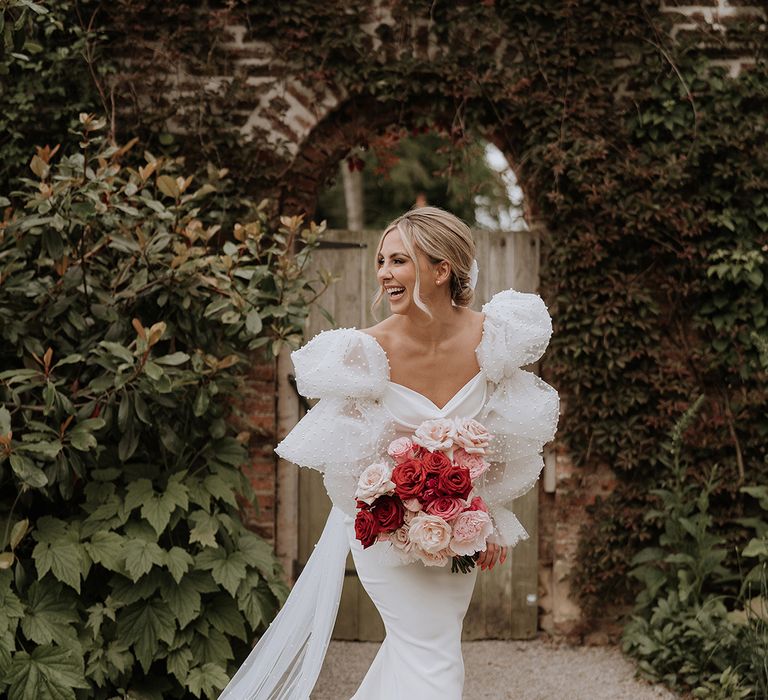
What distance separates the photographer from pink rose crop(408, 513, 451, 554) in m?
2.62

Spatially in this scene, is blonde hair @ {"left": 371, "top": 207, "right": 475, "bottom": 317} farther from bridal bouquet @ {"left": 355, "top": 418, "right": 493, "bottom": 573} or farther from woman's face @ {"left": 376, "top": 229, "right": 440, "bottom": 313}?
bridal bouquet @ {"left": 355, "top": 418, "right": 493, "bottom": 573}

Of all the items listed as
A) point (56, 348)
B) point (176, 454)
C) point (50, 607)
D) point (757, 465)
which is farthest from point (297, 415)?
point (757, 465)

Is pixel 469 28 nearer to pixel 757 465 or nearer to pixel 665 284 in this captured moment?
pixel 665 284

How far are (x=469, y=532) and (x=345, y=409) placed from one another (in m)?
0.55

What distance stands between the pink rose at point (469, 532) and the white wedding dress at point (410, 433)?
7.6 inches

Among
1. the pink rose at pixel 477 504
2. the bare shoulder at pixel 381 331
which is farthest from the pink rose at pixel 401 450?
the bare shoulder at pixel 381 331

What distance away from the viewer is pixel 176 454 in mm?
4195

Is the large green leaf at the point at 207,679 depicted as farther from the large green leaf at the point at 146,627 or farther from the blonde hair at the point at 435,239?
the blonde hair at the point at 435,239

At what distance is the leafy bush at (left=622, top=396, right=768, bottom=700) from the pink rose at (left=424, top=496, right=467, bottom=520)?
1.97 metres

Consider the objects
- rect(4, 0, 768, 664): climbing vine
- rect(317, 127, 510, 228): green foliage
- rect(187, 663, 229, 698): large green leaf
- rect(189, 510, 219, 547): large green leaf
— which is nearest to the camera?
rect(187, 663, 229, 698): large green leaf

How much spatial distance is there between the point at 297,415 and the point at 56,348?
4.70 ft

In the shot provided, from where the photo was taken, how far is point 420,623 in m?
2.80


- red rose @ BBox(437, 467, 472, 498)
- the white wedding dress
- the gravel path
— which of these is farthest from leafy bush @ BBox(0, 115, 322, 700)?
red rose @ BBox(437, 467, 472, 498)

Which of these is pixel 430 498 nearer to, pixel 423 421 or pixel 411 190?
pixel 423 421
